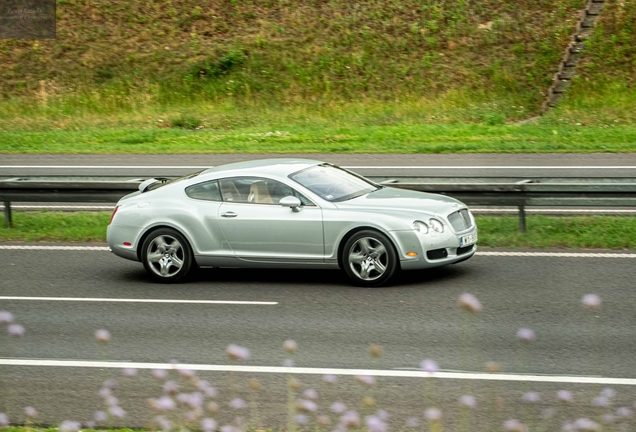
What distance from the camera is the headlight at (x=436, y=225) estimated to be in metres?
9.81

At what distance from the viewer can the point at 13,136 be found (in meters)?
25.7

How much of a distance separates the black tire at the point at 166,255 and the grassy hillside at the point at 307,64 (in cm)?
1559

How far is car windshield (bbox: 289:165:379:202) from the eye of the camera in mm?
10352

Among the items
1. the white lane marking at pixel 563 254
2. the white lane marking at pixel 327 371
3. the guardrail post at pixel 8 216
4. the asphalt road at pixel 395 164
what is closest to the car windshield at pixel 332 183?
the white lane marking at pixel 563 254

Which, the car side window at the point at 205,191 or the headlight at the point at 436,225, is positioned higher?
the car side window at the point at 205,191

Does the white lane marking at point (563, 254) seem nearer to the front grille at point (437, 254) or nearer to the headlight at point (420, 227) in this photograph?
the front grille at point (437, 254)

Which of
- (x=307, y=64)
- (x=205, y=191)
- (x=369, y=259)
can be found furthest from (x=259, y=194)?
(x=307, y=64)

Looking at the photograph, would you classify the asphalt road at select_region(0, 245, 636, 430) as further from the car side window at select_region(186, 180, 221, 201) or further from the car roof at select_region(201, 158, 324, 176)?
the car roof at select_region(201, 158, 324, 176)

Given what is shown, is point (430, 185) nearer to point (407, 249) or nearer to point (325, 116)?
point (407, 249)

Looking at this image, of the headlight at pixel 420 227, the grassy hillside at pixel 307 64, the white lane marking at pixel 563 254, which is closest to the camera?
the headlight at pixel 420 227

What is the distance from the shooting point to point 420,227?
975cm

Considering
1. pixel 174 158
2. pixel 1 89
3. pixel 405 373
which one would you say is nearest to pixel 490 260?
pixel 405 373

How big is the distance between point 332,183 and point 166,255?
2.07m

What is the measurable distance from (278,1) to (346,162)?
52.9 ft
